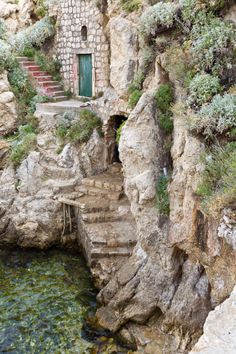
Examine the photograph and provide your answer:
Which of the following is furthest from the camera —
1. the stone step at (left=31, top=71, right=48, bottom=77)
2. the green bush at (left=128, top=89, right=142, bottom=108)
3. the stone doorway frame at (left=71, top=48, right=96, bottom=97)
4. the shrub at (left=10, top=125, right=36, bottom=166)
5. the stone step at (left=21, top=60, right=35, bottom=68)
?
the stone step at (left=21, top=60, right=35, bottom=68)

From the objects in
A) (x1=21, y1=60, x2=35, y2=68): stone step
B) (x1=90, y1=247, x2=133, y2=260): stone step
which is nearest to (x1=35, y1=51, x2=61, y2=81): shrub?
(x1=21, y1=60, x2=35, y2=68): stone step

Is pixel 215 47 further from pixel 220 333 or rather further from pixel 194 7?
pixel 220 333

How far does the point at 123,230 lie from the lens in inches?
560

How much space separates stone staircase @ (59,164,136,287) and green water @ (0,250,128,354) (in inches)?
33.2

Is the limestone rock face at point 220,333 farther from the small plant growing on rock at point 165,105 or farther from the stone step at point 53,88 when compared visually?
the stone step at point 53,88

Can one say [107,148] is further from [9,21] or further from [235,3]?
[9,21]

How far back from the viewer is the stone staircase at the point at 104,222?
13.5 metres

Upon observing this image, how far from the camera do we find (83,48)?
18.5 m

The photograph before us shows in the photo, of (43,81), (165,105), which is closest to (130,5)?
(165,105)

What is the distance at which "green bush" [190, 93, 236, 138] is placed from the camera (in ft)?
30.1

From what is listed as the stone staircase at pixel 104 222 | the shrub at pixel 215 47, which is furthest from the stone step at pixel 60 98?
the shrub at pixel 215 47

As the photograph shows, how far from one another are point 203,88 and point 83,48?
9958 mm

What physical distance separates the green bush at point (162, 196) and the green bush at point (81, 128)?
629cm

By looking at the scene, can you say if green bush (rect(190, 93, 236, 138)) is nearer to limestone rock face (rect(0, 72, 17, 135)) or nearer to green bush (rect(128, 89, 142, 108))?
green bush (rect(128, 89, 142, 108))
